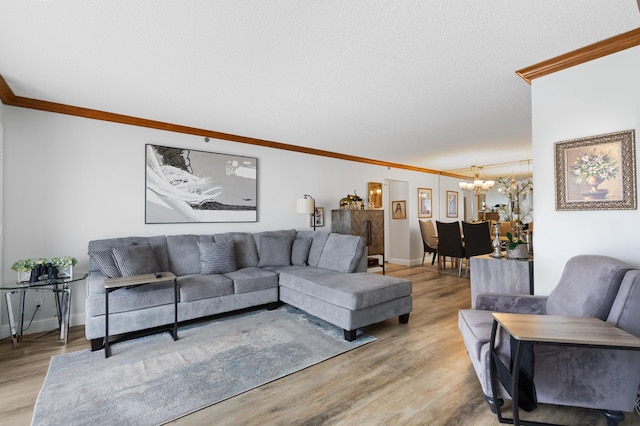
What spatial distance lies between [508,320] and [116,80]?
136 inches

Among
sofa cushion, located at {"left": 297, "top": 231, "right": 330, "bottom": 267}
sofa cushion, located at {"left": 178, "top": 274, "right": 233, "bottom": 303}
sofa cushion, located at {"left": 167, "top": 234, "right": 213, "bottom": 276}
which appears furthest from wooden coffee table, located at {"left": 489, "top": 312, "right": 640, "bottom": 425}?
sofa cushion, located at {"left": 167, "top": 234, "right": 213, "bottom": 276}

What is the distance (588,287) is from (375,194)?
15.5 ft

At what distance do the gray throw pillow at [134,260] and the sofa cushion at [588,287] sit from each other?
361 centimetres

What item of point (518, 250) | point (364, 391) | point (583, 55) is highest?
point (583, 55)

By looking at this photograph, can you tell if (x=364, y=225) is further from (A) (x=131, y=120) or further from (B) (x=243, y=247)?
(A) (x=131, y=120)

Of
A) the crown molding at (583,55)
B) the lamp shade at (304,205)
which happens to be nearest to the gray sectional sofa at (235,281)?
the lamp shade at (304,205)

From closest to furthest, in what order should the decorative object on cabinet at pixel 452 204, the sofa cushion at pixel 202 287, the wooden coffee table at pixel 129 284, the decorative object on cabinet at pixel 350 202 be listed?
the wooden coffee table at pixel 129 284, the sofa cushion at pixel 202 287, the decorative object on cabinet at pixel 350 202, the decorative object on cabinet at pixel 452 204

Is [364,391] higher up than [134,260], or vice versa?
[134,260]

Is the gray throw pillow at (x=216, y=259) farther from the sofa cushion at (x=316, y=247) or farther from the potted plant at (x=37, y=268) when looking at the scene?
the potted plant at (x=37, y=268)

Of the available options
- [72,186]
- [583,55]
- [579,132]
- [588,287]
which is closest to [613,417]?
[588,287]

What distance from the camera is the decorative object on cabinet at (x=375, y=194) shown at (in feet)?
20.6

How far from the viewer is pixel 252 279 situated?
11.5ft

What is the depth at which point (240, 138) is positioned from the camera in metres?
4.43

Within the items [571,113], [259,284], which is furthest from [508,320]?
[259,284]
